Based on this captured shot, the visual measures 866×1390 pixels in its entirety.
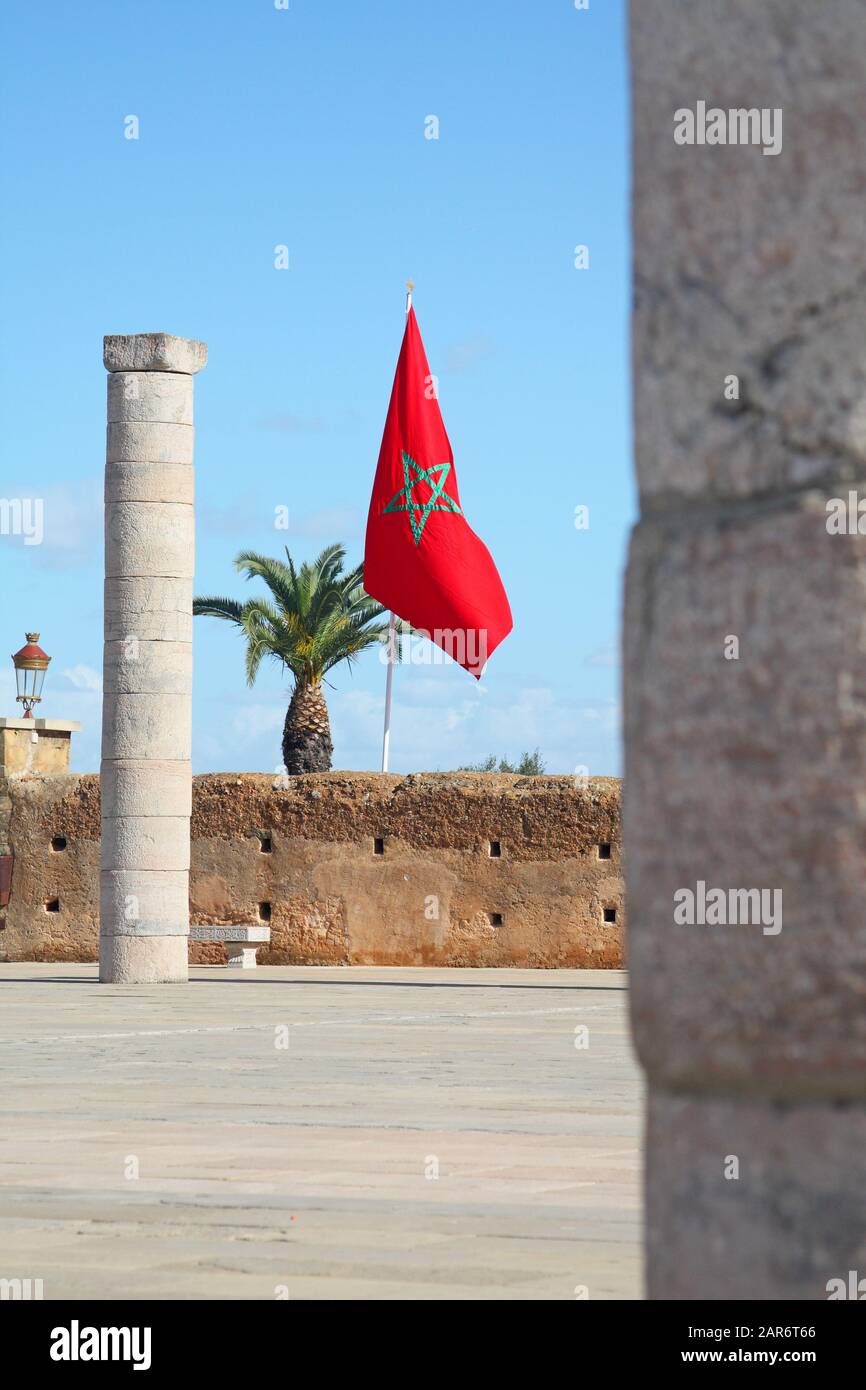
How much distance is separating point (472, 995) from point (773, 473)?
14974 mm

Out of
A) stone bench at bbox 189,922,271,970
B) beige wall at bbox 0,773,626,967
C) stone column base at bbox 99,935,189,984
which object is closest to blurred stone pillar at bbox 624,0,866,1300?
stone column base at bbox 99,935,189,984

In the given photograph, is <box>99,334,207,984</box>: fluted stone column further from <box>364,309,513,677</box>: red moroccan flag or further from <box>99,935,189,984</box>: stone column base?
<box>364,309,513,677</box>: red moroccan flag

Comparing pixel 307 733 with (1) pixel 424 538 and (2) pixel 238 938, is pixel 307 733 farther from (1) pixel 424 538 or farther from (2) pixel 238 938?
(1) pixel 424 538

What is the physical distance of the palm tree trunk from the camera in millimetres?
27453

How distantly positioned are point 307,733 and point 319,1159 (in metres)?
21.4

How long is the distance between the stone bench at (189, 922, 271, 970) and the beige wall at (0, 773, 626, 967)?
31cm

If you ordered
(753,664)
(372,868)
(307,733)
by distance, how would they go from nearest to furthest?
(753,664), (372,868), (307,733)

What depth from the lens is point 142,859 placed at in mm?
18609

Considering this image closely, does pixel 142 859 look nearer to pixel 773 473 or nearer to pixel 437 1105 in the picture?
pixel 437 1105

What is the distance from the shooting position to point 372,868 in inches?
895

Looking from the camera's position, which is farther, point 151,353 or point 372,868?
point 372,868

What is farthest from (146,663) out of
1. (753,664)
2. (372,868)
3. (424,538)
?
(753,664)

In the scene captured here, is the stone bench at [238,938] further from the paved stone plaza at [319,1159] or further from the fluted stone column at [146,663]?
the paved stone plaza at [319,1159]

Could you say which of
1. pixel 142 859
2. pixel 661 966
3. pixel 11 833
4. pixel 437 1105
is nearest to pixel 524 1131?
pixel 437 1105
